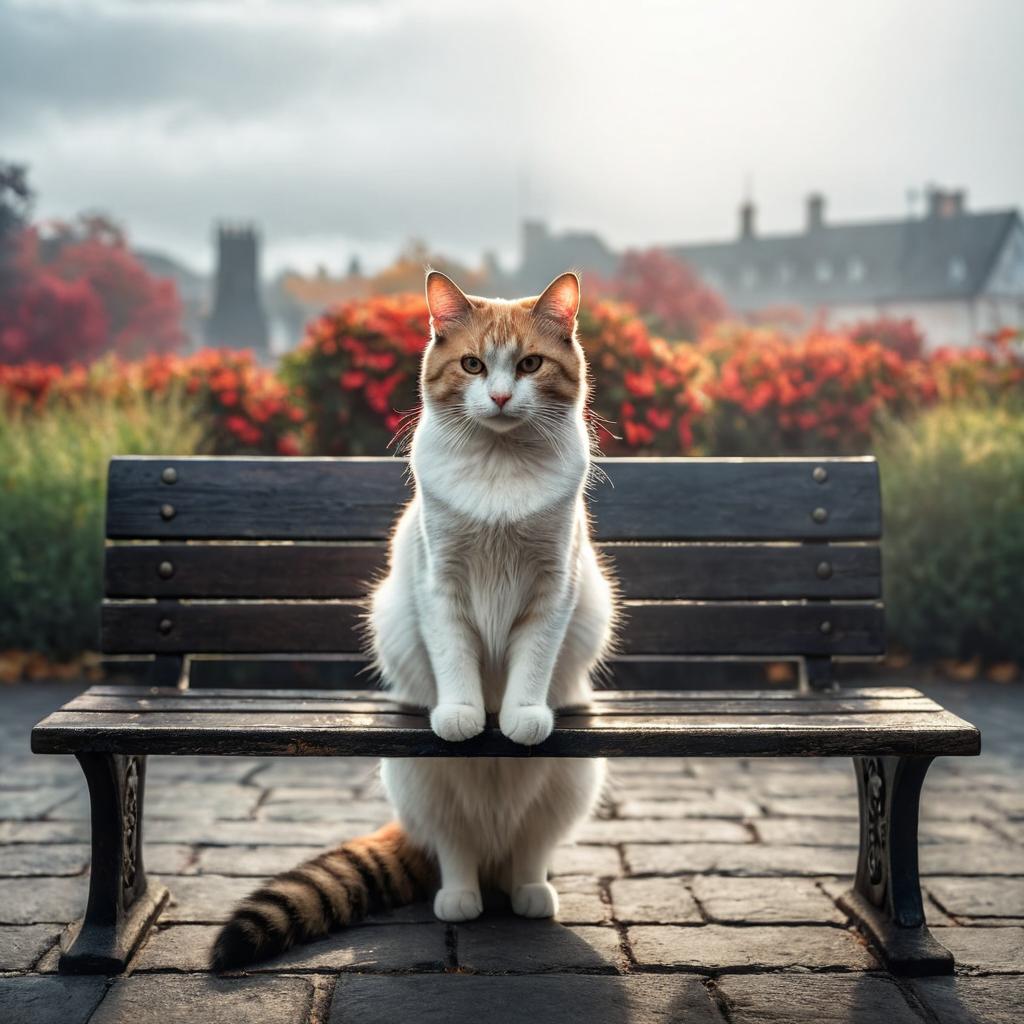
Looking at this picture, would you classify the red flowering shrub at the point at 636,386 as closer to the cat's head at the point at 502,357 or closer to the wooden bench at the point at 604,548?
the wooden bench at the point at 604,548

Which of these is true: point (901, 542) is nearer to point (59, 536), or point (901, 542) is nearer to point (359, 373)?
point (359, 373)

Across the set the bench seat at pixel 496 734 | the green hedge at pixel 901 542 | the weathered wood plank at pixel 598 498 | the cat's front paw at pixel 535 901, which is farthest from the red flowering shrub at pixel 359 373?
the bench seat at pixel 496 734

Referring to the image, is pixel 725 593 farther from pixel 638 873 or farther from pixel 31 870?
pixel 31 870

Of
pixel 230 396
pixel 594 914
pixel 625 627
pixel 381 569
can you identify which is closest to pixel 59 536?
pixel 230 396

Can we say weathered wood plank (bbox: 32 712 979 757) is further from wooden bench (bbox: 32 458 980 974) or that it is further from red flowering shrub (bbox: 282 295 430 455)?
red flowering shrub (bbox: 282 295 430 455)

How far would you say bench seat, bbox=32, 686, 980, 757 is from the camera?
2633 mm

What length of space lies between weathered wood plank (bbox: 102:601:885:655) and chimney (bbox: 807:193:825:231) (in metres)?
58.1

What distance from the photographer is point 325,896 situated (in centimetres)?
297

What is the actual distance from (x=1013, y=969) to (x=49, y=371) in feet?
32.9

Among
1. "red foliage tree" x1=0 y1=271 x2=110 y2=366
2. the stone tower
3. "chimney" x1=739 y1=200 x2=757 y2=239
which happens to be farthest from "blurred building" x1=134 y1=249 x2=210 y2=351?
"chimney" x1=739 y1=200 x2=757 y2=239

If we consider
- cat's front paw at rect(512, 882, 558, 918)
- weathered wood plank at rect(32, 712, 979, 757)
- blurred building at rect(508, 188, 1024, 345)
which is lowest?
cat's front paw at rect(512, 882, 558, 918)

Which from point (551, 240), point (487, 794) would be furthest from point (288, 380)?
point (551, 240)

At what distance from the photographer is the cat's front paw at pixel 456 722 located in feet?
8.54

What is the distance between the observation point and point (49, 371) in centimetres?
1095
